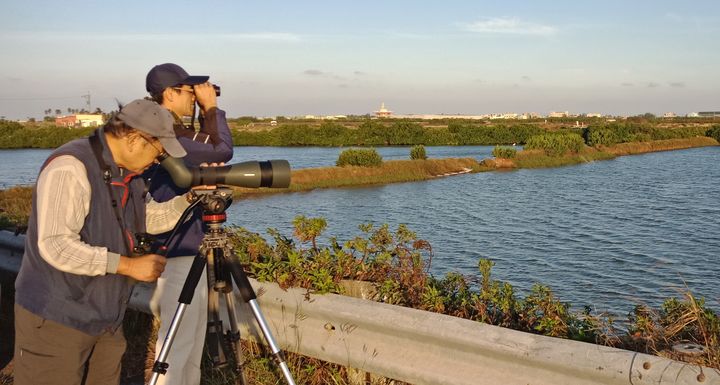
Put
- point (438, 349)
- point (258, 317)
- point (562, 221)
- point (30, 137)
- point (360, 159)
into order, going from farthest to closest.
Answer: point (30, 137), point (360, 159), point (562, 221), point (438, 349), point (258, 317)

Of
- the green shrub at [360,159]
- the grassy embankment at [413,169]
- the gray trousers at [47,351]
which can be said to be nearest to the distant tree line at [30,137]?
the green shrub at [360,159]

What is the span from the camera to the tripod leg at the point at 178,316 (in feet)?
11.5

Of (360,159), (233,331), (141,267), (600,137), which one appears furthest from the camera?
(600,137)

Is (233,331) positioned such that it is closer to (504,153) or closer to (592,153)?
(504,153)

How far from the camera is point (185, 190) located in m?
4.10

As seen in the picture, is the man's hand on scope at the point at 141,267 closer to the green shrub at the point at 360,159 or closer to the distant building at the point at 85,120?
the distant building at the point at 85,120

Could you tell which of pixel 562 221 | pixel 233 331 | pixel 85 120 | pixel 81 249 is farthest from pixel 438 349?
pixel 562 221

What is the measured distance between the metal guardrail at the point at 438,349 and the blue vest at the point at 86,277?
1312 millimetres

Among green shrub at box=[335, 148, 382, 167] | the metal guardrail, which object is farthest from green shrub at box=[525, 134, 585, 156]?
the metal guardrail

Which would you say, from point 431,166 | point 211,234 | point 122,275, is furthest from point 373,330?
point 431,166

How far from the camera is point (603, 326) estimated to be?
395 cm

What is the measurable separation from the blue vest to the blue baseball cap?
1.04m

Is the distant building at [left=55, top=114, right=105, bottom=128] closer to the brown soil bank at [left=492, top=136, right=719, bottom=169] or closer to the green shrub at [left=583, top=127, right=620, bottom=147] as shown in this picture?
the brown soil bank at [left=492, top=136, right=719, bottom=169]

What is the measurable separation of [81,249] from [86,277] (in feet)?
0.69
